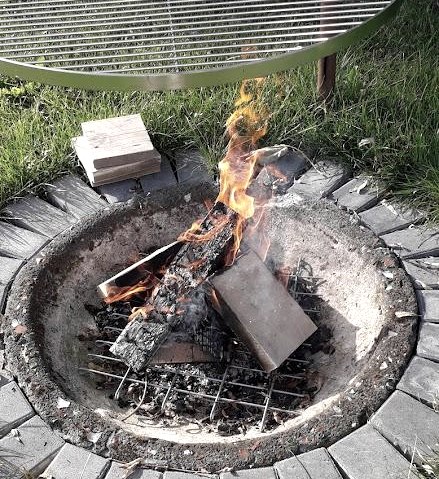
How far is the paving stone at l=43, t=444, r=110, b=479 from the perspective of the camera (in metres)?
1.91

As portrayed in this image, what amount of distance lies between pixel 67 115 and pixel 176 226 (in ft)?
2.90

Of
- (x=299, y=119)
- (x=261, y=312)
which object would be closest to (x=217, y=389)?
(x=261, y=312)

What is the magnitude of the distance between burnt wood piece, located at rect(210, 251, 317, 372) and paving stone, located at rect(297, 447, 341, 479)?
17.3 inches

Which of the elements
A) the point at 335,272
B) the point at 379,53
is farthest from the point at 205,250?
the point at 379,53

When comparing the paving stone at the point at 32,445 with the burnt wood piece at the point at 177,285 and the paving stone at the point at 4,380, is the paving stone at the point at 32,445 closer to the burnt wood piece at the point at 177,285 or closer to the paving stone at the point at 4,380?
the paving stone at the point at 4,380

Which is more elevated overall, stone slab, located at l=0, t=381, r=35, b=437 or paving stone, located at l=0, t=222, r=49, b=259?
paving stone, located at l=0, t=222, r=49, b=259

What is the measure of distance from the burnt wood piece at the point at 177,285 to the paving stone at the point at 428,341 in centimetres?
72

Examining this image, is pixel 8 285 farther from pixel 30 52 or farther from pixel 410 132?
pixel 410 132

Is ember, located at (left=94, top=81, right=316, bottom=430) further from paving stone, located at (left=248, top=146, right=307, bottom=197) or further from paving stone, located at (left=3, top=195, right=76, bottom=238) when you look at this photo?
paving stone, located at (left=3, top=195, right=76, bottom=238)

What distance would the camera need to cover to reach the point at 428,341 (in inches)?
85.7

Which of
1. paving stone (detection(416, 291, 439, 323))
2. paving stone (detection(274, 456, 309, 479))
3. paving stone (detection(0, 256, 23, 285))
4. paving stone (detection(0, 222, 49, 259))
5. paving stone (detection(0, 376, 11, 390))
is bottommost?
paving stone (detection(274, 456, 309, 479))

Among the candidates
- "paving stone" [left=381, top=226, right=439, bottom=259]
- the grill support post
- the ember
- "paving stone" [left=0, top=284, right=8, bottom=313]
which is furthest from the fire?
"paving stone" [left=0, top=284, right=8, bottom=313]

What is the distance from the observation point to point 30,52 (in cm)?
212

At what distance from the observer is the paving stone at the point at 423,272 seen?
7.69 feet
